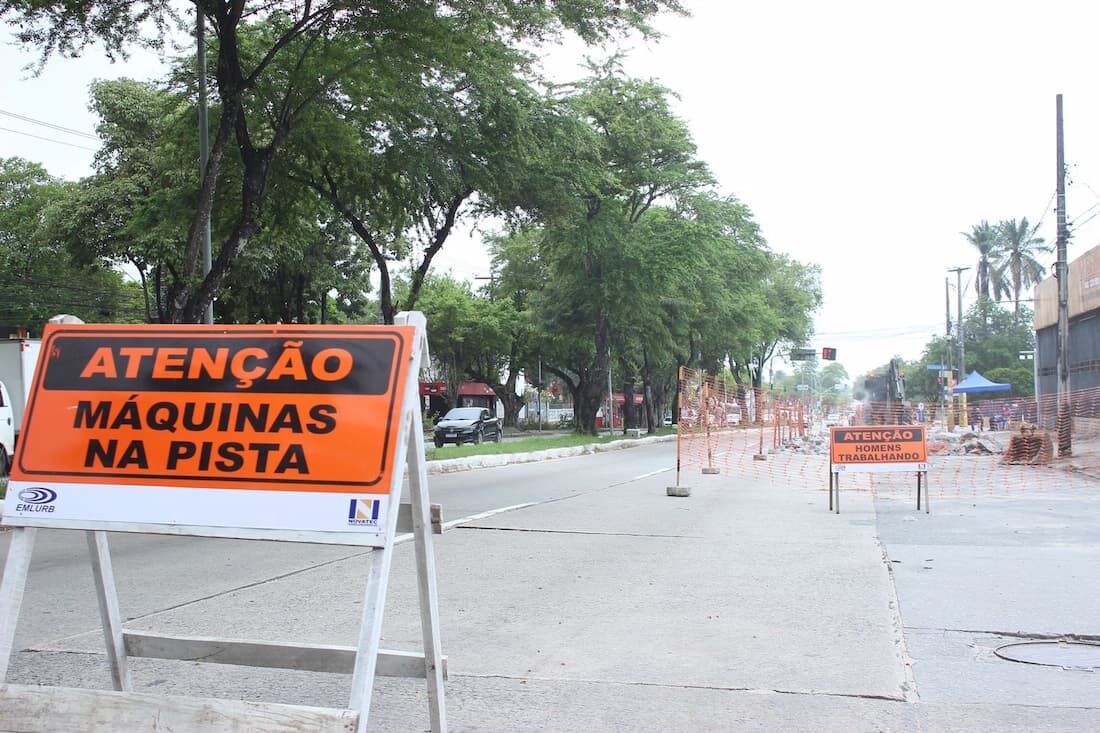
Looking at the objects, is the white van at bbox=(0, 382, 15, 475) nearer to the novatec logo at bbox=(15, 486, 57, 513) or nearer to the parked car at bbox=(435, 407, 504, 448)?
the novatec logo at bbox=(15, 486, 57, 513)

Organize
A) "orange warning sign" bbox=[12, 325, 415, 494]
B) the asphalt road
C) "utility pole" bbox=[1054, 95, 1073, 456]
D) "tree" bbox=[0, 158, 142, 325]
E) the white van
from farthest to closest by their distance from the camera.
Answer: "tree" bbox=[0, 158, 142, 325], "utility pole" bbox=[1054, 95, 1073, 456], the white van, the asphalt road, "orange warning sign" bbox=[12, 325, 415, 494]

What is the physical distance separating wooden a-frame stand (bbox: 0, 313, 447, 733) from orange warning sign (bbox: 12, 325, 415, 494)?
149 mm

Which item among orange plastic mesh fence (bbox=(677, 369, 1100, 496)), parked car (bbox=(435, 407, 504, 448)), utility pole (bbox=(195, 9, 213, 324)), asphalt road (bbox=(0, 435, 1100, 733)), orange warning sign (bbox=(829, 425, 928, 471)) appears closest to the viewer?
asphalt road (bbox=(0, 435, 1100, 733))

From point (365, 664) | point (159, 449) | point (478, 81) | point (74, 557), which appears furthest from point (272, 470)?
point (478, 81)

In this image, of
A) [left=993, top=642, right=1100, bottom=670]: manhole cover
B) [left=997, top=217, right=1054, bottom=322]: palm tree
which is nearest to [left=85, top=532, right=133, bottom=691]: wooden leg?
[left=993, top=642, right=1100, bottom=670]: manhole cover

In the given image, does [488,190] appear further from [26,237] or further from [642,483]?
[26,237]

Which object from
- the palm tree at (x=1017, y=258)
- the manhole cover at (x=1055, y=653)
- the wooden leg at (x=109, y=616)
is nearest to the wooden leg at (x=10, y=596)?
the wooden leg at (x=109, y=616)

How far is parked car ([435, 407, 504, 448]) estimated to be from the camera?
35812mm

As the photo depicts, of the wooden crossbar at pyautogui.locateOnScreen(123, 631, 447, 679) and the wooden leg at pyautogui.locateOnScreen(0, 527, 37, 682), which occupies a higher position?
the wooden leg at pyautogui.locateOnScreen(0, 527, 37, 682)

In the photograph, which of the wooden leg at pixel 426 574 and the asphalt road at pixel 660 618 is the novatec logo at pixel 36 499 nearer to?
the wooden leg at pixel 426 574

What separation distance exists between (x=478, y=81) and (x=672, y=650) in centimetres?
1473

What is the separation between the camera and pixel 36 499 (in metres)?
3.60

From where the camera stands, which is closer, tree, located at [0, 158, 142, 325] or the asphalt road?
the asphalt road

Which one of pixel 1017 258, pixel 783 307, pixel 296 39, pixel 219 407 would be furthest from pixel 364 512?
pixel 1017 258
